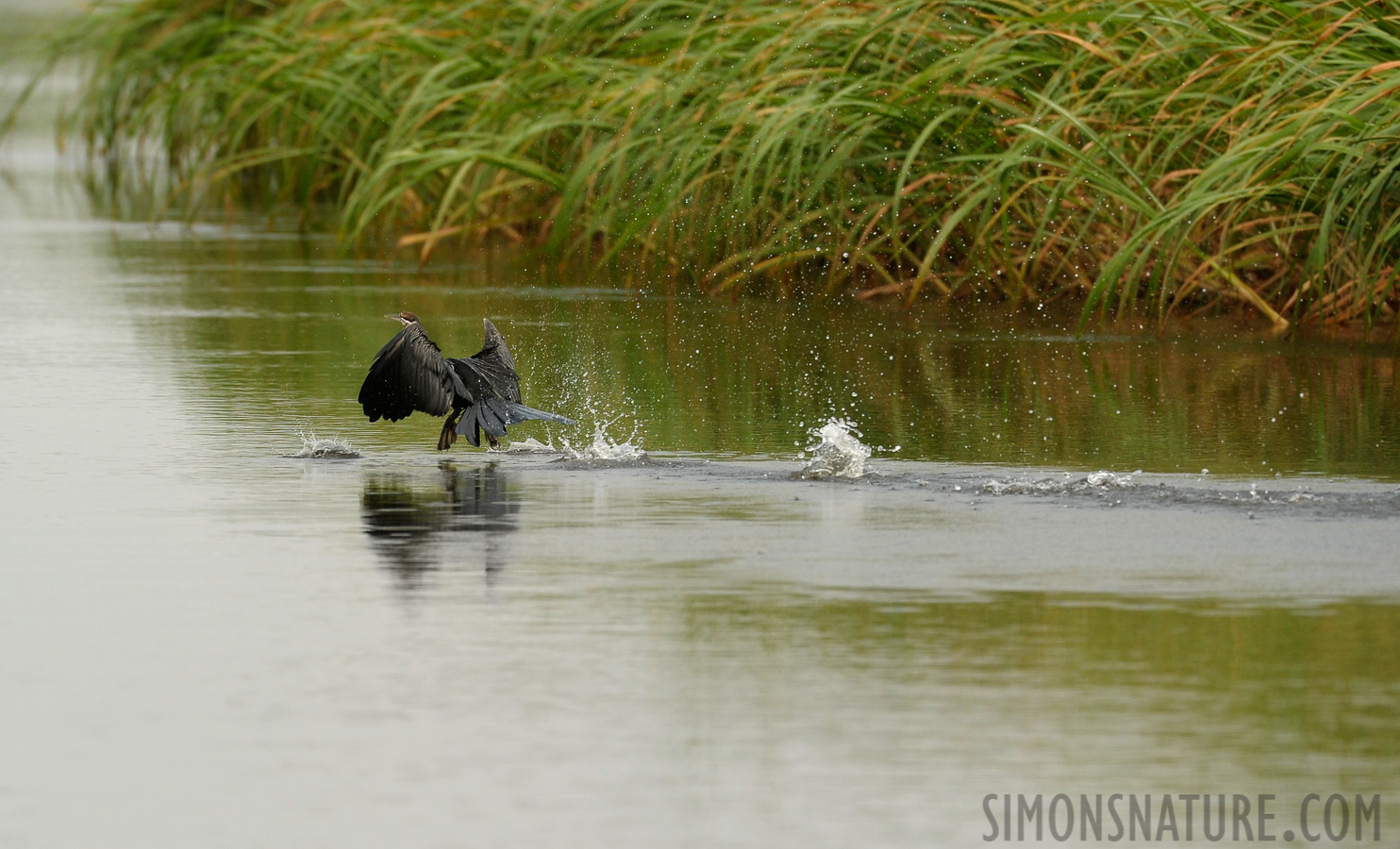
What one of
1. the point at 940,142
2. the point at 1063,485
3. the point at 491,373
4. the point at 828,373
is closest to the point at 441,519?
the point at 491,373

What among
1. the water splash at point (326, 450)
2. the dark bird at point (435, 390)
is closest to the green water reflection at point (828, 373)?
the water splash at point (326, 450)

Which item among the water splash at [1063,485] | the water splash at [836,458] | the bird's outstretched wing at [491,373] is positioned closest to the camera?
the water splash at [1063,485]

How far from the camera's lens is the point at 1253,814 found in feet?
14.4

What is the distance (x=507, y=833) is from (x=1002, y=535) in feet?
10.00

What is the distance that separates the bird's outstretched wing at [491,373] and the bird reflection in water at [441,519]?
238mm

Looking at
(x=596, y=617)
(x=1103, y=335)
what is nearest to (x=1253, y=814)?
(x=596, y=617)

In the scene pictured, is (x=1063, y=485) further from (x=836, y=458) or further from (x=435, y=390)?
(x=435, y=390)

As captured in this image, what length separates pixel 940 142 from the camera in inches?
511

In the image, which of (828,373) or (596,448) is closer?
(596,448)

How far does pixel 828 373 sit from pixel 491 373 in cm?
248

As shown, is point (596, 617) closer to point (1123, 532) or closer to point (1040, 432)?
point (1123, 532)

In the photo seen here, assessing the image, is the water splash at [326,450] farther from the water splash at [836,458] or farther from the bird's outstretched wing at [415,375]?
the water splash at [836,458]

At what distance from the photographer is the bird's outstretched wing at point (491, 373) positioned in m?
8.61

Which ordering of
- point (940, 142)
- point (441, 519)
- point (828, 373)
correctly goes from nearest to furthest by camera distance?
point (441, 519)
point (828, 373)
point (940, 142)
